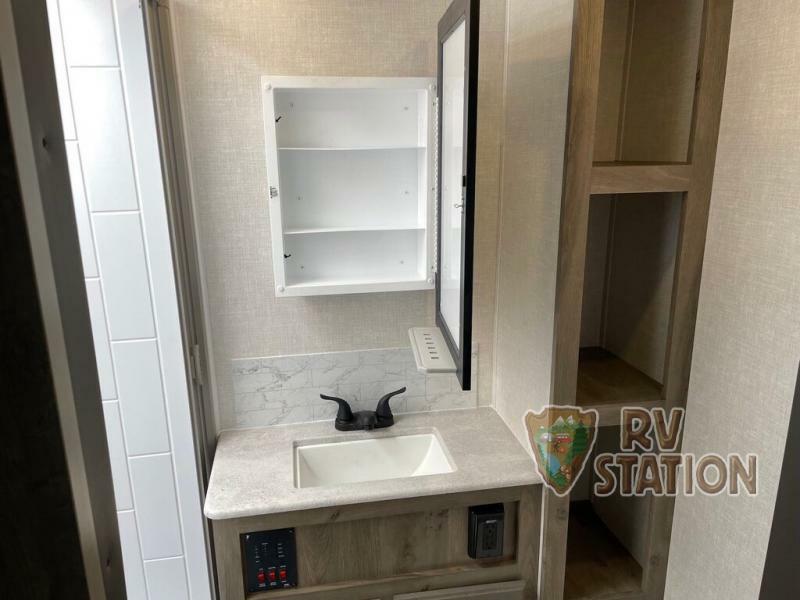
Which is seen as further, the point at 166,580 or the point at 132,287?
the point at 166,580

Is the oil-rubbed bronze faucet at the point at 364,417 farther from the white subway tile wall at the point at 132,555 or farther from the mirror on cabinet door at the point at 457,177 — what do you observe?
the white subway tile wall at the point at 132,555

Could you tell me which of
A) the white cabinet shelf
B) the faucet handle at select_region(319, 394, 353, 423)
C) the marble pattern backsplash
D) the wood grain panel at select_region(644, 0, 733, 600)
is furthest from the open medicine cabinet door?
the wood grain panel at select_region(644, 0, 733, 600)

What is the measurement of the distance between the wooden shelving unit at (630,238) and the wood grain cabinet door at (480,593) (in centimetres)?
7

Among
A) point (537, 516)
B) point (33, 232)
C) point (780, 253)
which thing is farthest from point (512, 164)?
point (33, 232)

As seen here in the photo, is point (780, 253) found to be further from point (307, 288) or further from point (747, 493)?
point (307, 288)

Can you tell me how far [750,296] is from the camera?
116 centimetres

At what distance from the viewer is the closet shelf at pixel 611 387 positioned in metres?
1.44

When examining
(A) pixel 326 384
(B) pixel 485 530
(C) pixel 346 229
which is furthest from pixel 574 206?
(A) pixel 326 384

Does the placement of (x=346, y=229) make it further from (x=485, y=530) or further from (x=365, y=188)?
(x=485, y=530)

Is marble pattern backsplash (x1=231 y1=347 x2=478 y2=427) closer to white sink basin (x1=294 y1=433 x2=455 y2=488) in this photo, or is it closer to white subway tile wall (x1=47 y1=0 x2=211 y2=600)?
white sink basin (x1=294 y1=433 x2=455 y2=488)

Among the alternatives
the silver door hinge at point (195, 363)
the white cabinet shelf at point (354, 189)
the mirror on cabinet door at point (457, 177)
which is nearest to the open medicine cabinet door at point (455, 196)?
the mirror on cabinet door at point (457, 177)

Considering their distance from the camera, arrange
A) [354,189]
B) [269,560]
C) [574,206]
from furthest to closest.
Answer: [354,189], [269,560], [574,206]

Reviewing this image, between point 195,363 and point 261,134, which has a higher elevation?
point 261,134

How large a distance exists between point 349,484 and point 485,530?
38 cm
